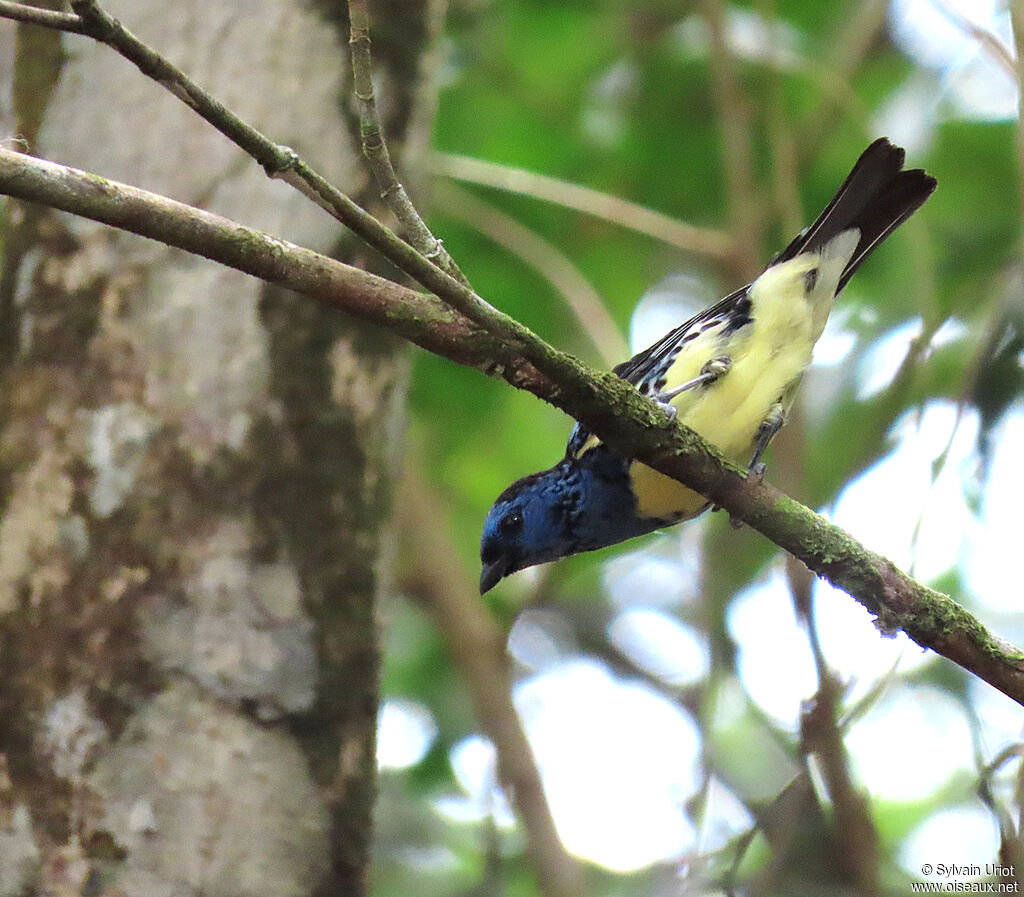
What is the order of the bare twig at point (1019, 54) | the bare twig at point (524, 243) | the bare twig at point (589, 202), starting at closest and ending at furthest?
the bare twig at point (1019, 54) → the bare twig at point (589, 202) → the bare twig at point (524, 243)

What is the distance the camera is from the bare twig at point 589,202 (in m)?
4.88

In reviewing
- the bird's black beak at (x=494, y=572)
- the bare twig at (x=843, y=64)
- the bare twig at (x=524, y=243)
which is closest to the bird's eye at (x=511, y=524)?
the bird's black beak at (x=494, y=572)

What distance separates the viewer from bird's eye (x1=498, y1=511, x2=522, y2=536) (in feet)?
13.7

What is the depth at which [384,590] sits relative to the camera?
3.41 metres

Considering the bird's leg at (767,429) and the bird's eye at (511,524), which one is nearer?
the bird's leg at (767,429)

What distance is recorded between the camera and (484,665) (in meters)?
4.86

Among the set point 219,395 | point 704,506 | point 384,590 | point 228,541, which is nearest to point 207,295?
point 219,395

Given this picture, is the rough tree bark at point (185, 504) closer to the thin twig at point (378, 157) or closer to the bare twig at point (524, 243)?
the thin twig at point (378, 157)

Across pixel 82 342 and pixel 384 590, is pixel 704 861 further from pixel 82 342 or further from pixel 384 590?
pixel 82 342

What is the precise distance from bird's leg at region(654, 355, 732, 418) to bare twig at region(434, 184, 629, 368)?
4.29ft

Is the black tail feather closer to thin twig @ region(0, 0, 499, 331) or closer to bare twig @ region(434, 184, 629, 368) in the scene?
bare twig @ region(434, 184, 629, 368)

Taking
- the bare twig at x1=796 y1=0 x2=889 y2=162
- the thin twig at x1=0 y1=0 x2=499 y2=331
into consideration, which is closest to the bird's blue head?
the thin twig at x1=0 y1=0 x2=499 y2=331

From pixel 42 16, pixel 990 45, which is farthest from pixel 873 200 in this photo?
pixel 42 16

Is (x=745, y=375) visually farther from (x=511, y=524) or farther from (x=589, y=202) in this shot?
(x=589, y=202)
